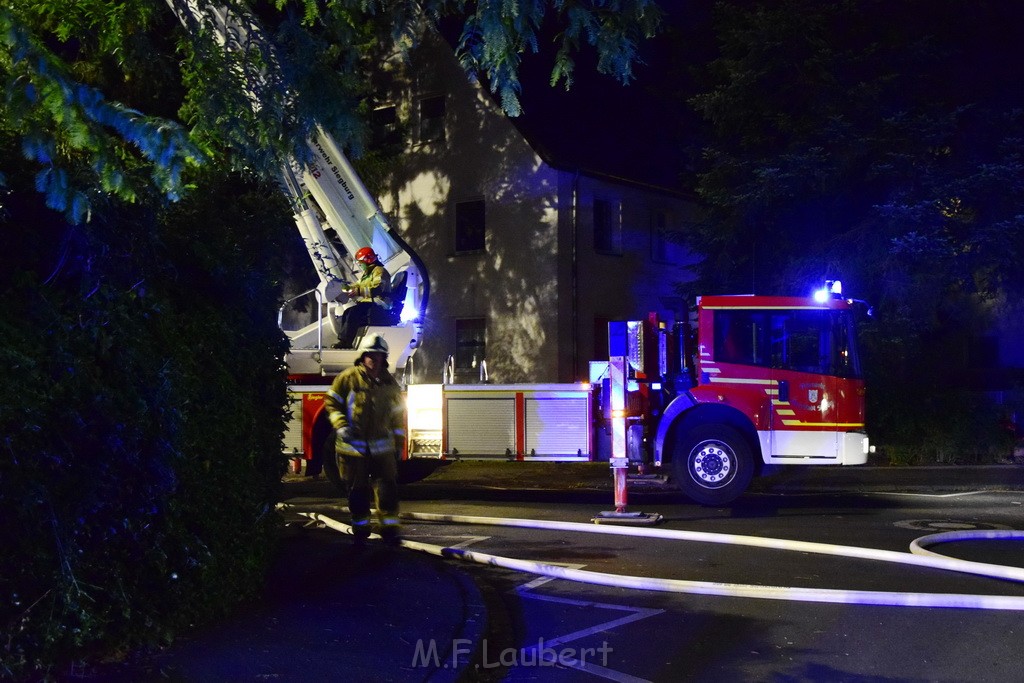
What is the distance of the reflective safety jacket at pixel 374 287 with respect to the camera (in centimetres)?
1430

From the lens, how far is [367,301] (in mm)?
14258

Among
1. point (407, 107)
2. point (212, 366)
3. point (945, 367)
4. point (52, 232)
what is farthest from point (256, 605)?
point (407, 107)

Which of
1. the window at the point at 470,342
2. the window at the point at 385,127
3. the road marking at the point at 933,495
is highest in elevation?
the window at the point at 385,127

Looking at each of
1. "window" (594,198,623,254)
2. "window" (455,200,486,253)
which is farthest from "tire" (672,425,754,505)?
"window" (455,200,486,253)

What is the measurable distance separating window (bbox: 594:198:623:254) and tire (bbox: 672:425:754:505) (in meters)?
11.8

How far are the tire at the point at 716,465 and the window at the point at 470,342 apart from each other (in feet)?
38.0

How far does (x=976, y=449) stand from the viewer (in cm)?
1777

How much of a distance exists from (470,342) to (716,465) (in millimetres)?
12163

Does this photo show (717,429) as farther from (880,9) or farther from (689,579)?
(880,9)

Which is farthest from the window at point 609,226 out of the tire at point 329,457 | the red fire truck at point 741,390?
the tire at point 329,457

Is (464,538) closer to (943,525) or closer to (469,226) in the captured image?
(943,525)

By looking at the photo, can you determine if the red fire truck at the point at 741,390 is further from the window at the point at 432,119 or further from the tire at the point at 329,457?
the window at the point at 432,119

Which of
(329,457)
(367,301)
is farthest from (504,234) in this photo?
(329,457)

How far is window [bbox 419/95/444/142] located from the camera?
79.3 feet
